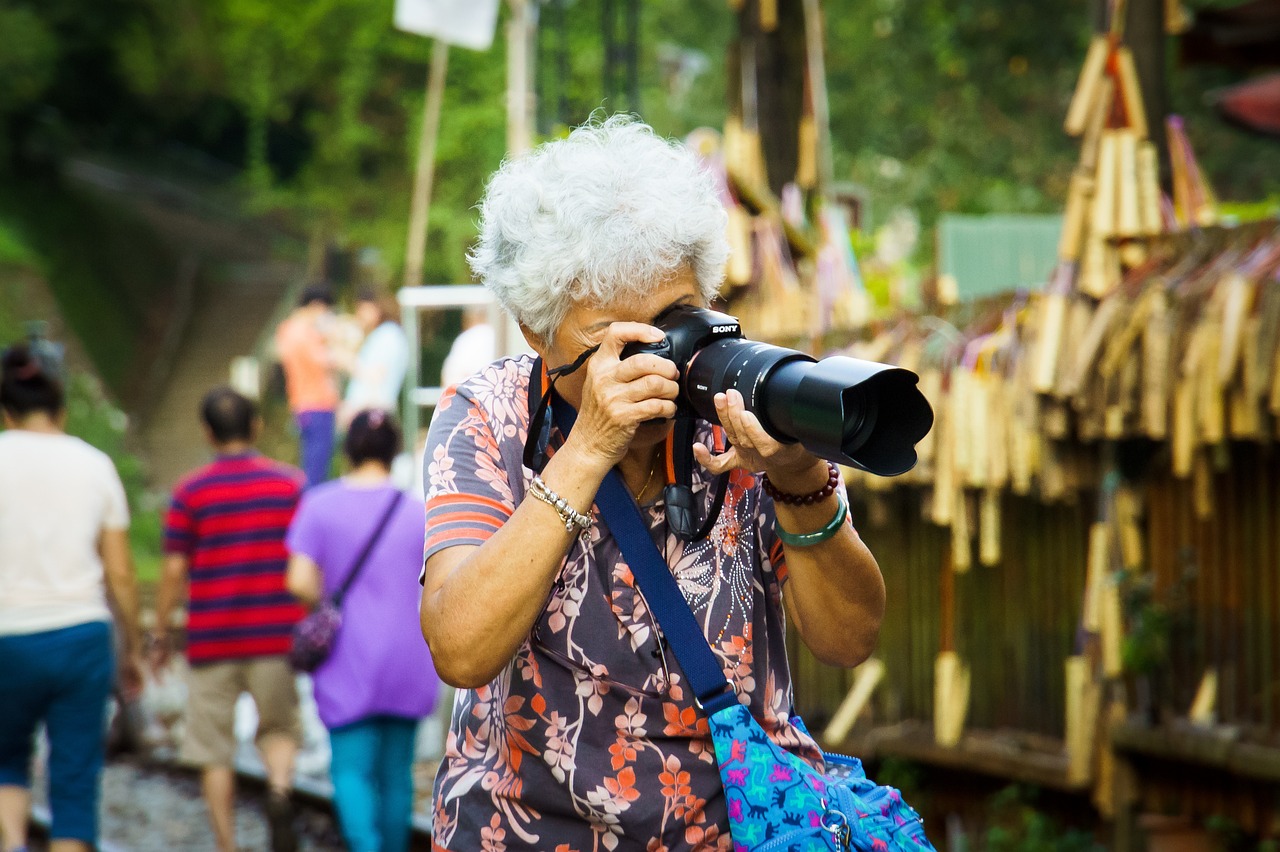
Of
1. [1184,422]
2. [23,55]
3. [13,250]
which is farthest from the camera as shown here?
[23,55]

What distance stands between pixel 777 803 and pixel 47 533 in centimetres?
362

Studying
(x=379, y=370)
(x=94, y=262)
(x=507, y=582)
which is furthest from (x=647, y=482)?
(x=94, y=262)

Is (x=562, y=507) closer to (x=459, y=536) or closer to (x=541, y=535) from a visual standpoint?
(x=541, y=535)

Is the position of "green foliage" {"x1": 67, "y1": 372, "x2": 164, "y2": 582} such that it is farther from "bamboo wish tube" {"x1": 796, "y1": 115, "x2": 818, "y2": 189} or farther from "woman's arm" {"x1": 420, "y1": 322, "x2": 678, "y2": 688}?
"woman's arm" {"x1": 420, "y1": 322, "x2": 678, "y2": 688}

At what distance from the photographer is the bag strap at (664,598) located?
168cm

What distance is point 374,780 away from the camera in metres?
4.86

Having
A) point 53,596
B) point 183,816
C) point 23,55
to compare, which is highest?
point 23,55

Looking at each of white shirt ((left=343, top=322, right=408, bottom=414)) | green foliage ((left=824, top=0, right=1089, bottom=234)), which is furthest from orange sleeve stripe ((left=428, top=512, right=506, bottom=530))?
green foliage ((left=824, top=0, right=1089, bottom=234))

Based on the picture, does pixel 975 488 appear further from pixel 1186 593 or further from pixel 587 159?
pixel 587 159

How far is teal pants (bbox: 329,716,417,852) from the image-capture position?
186 inches

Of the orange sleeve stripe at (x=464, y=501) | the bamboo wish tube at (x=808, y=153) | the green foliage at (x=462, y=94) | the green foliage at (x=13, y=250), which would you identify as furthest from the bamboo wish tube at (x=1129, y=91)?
the green foliage at (x=13, y=250)

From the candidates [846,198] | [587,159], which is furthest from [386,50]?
[587,159]

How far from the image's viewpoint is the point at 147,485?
1698cm

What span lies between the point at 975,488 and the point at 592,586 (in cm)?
360
